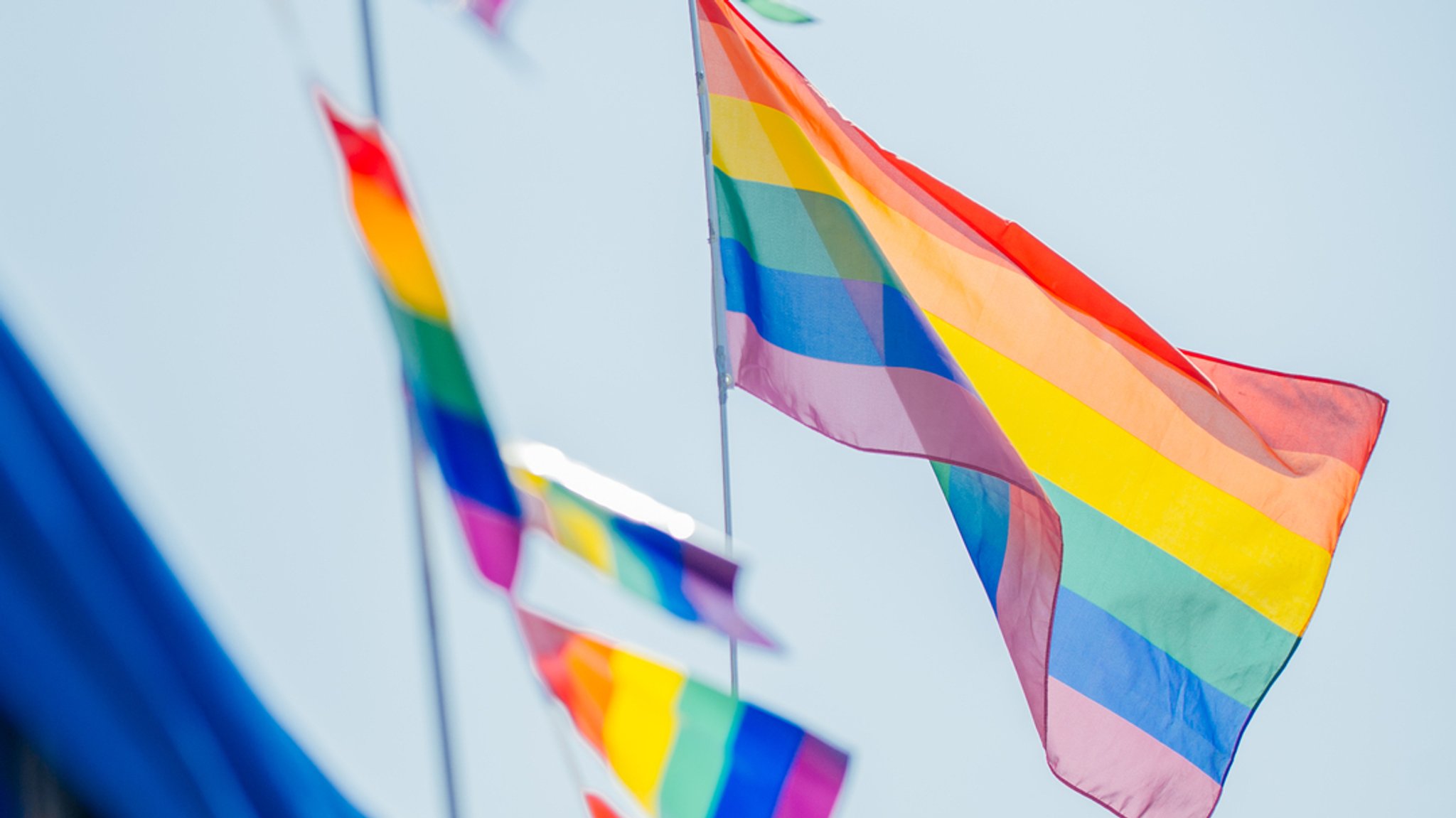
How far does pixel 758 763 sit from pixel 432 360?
93 cm

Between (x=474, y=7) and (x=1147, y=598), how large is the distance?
4.40 meters

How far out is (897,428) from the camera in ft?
20.3

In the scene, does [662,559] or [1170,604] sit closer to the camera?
[662,559]

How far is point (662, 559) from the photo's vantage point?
2.61 meters

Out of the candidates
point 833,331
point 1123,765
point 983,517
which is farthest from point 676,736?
point 1123,765

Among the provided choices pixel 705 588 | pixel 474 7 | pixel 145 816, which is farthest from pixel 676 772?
pixel 474 7

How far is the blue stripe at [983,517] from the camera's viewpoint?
19.8ft

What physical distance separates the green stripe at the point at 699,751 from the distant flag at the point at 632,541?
0.17 m

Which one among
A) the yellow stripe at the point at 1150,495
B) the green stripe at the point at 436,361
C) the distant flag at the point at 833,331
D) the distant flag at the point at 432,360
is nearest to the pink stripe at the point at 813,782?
the distant flag at the point at 432,360

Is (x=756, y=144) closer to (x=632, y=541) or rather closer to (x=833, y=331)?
(x=833, y=331)


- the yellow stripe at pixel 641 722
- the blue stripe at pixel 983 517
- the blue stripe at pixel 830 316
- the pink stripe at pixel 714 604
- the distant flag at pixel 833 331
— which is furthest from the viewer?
the blue stripe at pixel 830 316

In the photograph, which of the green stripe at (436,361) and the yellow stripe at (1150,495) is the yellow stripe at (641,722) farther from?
the yellow stripe at (1150,495)

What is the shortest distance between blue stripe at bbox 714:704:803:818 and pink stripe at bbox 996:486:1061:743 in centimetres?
322

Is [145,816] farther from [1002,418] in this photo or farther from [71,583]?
[1002,418]
